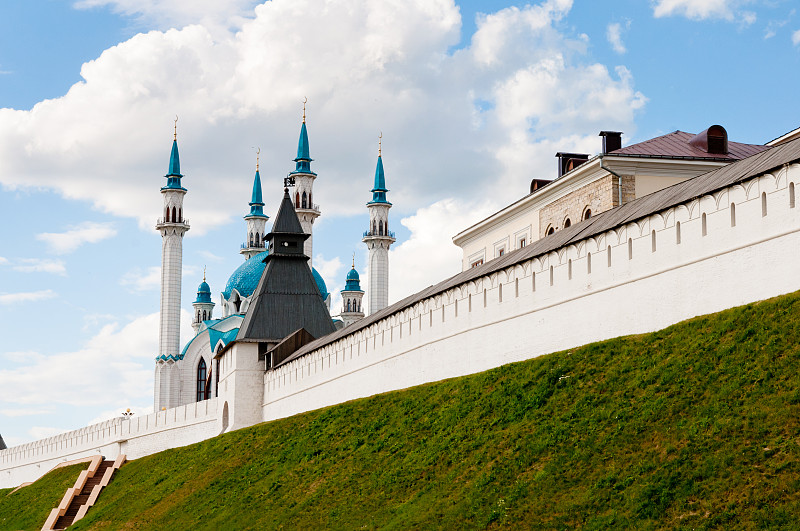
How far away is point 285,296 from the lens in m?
37.7

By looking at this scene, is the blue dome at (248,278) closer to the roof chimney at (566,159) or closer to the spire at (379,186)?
the spire at (379,186)

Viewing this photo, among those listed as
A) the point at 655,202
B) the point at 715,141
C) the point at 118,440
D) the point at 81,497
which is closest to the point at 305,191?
the point at 118,440

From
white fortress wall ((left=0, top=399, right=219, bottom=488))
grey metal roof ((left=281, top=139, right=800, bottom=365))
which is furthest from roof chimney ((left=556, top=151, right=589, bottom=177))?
white fortress wall ((left=0, top=399, right=219, bottom=488))

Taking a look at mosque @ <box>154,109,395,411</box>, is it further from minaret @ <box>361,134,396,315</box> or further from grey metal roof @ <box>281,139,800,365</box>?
grey metal roof @ <box>281,139,800,365</box>

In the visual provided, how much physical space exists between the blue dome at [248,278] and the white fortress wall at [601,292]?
3651 centimetres

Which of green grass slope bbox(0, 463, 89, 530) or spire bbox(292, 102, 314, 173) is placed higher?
spire bbox(292, 102, 314, 173)

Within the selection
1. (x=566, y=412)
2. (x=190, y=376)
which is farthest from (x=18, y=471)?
(x=566, y=412)

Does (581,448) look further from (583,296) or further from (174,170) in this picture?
(174,170)

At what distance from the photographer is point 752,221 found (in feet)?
52.3

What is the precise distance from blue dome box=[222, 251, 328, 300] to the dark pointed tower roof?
2468 cm

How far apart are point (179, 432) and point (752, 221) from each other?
26295mm

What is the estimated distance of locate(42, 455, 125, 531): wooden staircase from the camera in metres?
32.9

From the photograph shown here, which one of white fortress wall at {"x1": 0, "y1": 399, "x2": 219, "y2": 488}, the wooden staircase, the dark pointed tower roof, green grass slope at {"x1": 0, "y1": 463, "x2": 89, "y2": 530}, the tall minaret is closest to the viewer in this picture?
the wooden staircase

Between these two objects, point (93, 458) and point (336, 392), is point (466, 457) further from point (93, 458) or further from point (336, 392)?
point (93, 458)
